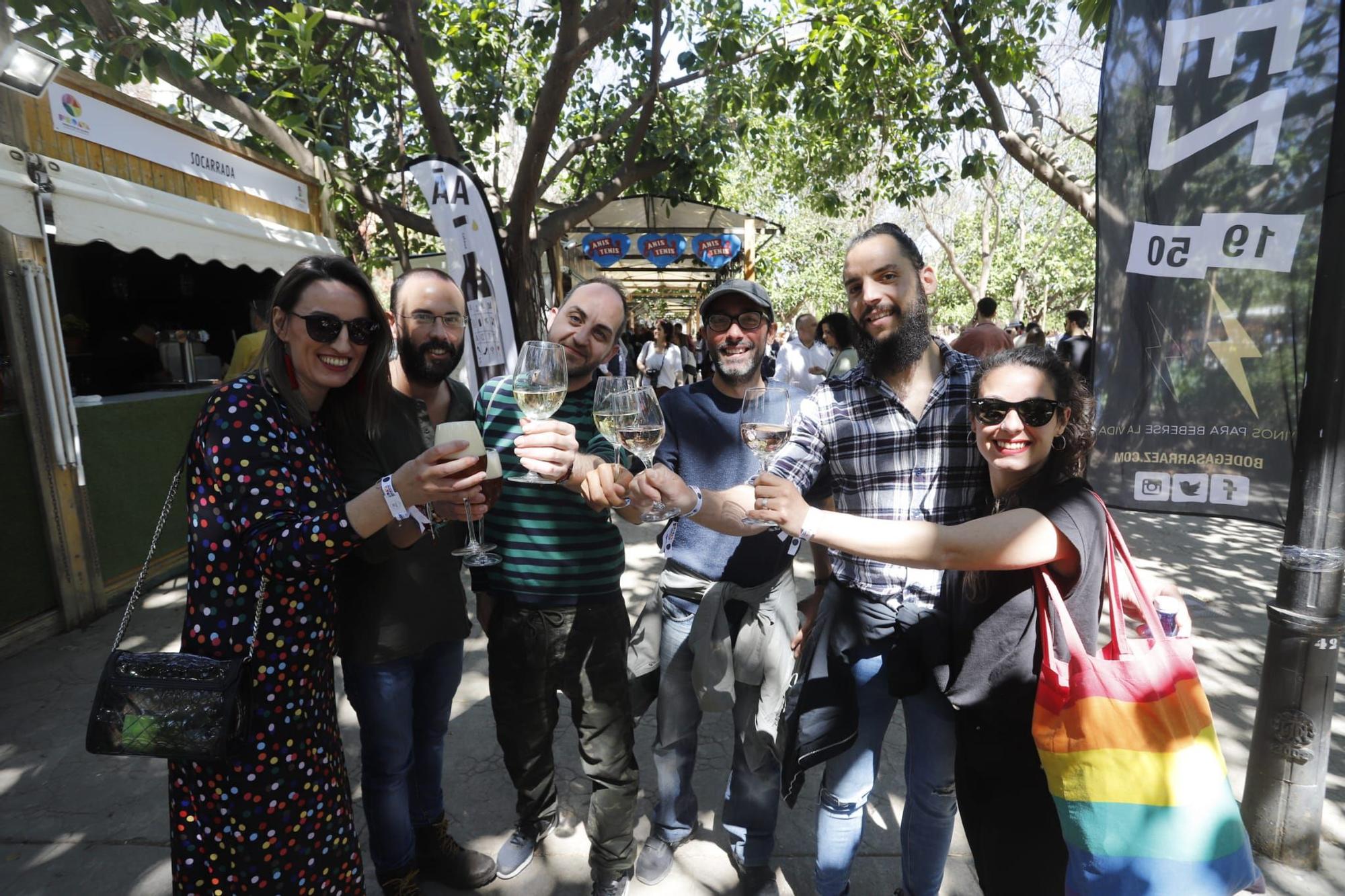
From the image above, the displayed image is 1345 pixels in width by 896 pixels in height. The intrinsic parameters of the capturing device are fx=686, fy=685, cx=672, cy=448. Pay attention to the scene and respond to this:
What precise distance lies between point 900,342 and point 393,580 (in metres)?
1.66

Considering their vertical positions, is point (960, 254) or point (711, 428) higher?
point (960, 254)

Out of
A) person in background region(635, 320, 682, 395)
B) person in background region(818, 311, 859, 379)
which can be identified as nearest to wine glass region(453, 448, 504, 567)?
person in background region(818, 311, 859, 379)

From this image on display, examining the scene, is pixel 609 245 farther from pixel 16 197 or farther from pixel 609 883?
pixel 609 883

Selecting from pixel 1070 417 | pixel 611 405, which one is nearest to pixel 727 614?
pixel 611 405

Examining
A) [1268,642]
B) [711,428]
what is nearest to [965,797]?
[711,428]

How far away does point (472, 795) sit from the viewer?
10.1 ft

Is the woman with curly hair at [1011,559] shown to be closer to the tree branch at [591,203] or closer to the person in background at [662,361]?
the tree branch at [591,203]

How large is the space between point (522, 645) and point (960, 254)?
39.2 metres

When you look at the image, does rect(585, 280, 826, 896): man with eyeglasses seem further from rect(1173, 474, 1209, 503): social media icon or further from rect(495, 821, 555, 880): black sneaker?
rect(1173, 474, 1209, 503): social media icon

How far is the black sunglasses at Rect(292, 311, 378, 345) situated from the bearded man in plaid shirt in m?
0.98

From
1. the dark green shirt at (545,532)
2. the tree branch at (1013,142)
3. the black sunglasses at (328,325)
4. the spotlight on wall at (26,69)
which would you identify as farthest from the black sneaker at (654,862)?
the tree branch at (1013,142)

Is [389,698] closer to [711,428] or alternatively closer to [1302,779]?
[711,428]

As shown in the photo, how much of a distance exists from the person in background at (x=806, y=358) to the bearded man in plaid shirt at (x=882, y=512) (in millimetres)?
7123

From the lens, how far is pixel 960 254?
36.4 m
